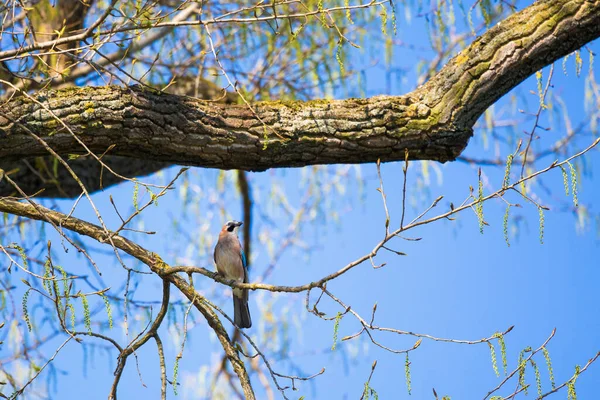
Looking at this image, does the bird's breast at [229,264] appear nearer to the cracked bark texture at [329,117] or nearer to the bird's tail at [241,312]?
the bird's tail at [241,312]

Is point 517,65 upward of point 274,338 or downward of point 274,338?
downward

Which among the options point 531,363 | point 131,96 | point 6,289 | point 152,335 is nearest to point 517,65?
point 531,363

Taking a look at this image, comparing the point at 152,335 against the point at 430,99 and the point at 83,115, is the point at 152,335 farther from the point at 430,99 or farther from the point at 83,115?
the point at 430,99

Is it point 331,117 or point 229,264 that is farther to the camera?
point 229,264

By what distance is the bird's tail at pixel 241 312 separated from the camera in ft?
17.5

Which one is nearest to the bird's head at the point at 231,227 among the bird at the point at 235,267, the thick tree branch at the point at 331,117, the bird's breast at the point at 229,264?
the bird at the point at 235,267

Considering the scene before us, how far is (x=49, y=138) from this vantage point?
316 centimetres

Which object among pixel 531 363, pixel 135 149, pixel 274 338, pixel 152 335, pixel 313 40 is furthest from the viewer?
pixel 274 338

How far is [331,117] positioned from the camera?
332 cm

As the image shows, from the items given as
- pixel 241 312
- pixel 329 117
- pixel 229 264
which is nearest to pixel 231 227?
pixel 229 264

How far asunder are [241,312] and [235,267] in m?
0.32

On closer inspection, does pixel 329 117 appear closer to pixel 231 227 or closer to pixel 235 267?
pixel 235 267

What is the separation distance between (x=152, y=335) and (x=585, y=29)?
220 cm

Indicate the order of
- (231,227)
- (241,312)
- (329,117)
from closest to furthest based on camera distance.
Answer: (329,117) < (241,312) < (231,227)
